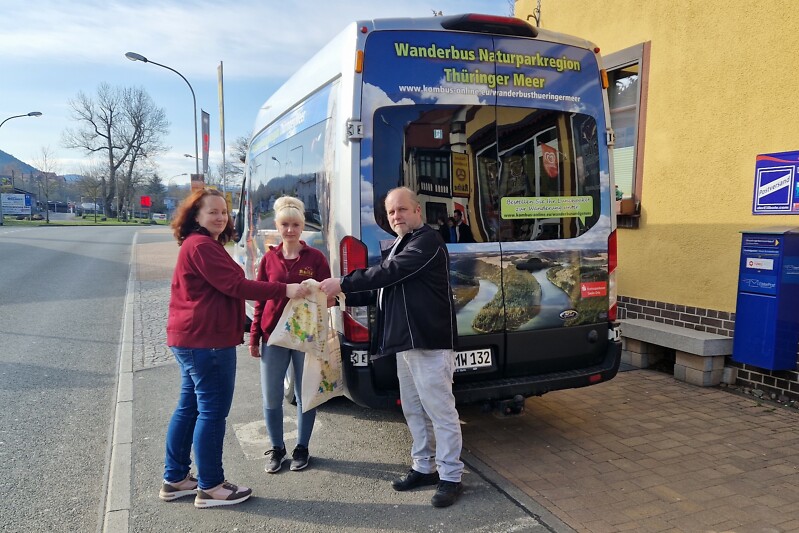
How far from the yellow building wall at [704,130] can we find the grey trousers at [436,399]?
3435mm

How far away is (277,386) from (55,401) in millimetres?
2715

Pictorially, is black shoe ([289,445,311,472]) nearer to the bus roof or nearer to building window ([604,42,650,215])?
the bus roof

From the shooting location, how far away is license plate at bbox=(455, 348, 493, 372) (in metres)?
3.52

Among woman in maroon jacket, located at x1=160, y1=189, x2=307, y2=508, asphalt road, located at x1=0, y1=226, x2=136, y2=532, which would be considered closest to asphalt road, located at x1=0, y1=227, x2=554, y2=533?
asphalt road, located at x1=0, y1=226, x2=136, y2=532

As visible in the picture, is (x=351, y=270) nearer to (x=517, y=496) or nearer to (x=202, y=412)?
(x=202, y=412)

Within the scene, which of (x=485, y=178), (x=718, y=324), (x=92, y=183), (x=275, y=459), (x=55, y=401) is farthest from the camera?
(x=92, y=183)

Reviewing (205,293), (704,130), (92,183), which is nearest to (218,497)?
(205,293)

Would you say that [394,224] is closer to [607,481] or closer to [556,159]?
[556,159]

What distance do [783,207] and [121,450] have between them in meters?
5.54

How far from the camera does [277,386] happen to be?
3584mm

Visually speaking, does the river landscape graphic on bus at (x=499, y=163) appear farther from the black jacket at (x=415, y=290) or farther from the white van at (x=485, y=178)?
the black jacket at (x=415, y=290)

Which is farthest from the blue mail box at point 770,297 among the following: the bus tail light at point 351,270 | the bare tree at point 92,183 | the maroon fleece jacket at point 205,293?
the bare tree at point 92,183

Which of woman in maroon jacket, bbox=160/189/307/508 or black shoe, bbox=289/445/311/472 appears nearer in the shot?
woman in maroon jacket, bbox=160/189/307/508

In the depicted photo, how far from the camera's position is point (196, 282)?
3.04m
